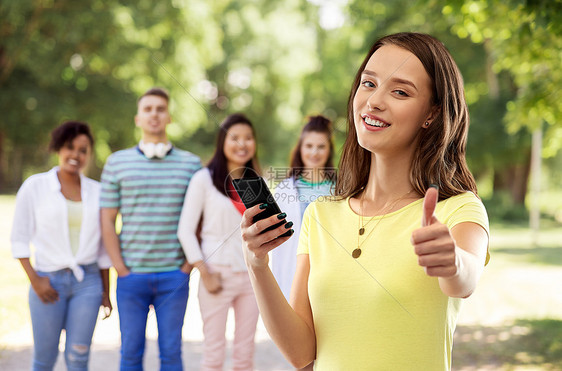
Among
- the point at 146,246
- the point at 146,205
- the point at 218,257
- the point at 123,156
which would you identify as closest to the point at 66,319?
the point at 146,246

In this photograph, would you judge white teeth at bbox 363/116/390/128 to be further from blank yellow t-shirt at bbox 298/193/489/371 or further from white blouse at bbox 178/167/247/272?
white blouse at bbox 178/167/247/272

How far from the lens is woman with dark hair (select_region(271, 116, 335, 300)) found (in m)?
3.63

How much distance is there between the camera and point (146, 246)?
4.07 meters

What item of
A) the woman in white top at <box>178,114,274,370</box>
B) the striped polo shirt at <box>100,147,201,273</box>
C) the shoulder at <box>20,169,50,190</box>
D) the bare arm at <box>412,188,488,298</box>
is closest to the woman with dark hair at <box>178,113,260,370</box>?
the woman in white top at <box>178,114,274,370</box>

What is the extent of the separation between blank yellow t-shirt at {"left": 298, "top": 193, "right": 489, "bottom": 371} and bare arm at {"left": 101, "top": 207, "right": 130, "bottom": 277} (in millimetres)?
2665

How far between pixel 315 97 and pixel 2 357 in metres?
28.2

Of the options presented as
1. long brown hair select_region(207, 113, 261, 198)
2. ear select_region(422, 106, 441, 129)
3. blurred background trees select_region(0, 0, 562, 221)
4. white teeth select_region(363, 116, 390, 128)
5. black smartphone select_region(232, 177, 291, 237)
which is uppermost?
blurred background trees select_region(0, 0, 562, 221)

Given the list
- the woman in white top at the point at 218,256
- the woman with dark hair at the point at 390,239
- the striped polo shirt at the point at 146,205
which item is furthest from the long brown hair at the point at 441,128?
the striped polo shirt at the point at 146,205

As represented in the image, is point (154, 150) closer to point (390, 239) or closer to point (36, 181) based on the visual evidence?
point (36, 181)

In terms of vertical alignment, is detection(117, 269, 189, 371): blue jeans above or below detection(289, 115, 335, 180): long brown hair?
below

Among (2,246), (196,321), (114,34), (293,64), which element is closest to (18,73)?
(114,34)

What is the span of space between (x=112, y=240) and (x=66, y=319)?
61 cm

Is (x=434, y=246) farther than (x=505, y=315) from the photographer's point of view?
No

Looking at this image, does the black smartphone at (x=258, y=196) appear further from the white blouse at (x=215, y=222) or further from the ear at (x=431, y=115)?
the white blouse at (x=215, y=222)
